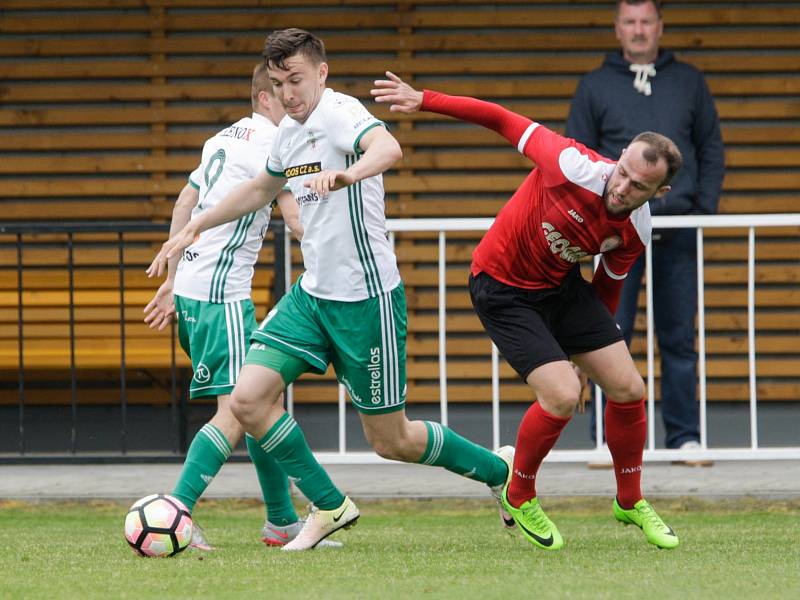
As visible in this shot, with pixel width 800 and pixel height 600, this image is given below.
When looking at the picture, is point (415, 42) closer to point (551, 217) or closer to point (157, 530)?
point (551, 217)

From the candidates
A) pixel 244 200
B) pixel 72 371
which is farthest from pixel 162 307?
pixel 72 371

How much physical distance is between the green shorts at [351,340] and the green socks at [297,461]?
25 centimetres

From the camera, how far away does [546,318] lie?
5.65 meters

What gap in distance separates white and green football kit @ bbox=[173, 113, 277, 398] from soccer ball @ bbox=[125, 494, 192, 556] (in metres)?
0.81

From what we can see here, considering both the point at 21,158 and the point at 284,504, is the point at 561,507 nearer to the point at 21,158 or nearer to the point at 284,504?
the point at 284,504

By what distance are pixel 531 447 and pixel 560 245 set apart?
789 mm

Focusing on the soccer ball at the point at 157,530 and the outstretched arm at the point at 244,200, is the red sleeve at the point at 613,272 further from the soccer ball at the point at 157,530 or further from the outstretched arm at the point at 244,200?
the soccer ball at the point at 157,530

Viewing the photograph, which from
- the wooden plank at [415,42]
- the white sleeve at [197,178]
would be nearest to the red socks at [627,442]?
the white sleeve at [197,178]

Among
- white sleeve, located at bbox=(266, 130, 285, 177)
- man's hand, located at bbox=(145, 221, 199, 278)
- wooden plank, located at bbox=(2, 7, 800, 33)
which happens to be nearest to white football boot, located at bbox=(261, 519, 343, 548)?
man's hand, located at bbox=(145, 221, 199, 278)

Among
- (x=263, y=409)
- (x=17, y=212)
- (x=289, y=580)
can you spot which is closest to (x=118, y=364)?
(x=17, y=212)

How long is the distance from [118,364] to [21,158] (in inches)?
75.5

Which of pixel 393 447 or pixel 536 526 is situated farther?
pixel 393 447

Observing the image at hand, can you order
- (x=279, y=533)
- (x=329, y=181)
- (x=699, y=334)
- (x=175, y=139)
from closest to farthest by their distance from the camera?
(x=329, y=181) → (x=279, y=533) → (x=699, y=334) → (x=175, y=139)

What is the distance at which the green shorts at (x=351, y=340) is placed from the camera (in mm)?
5477
